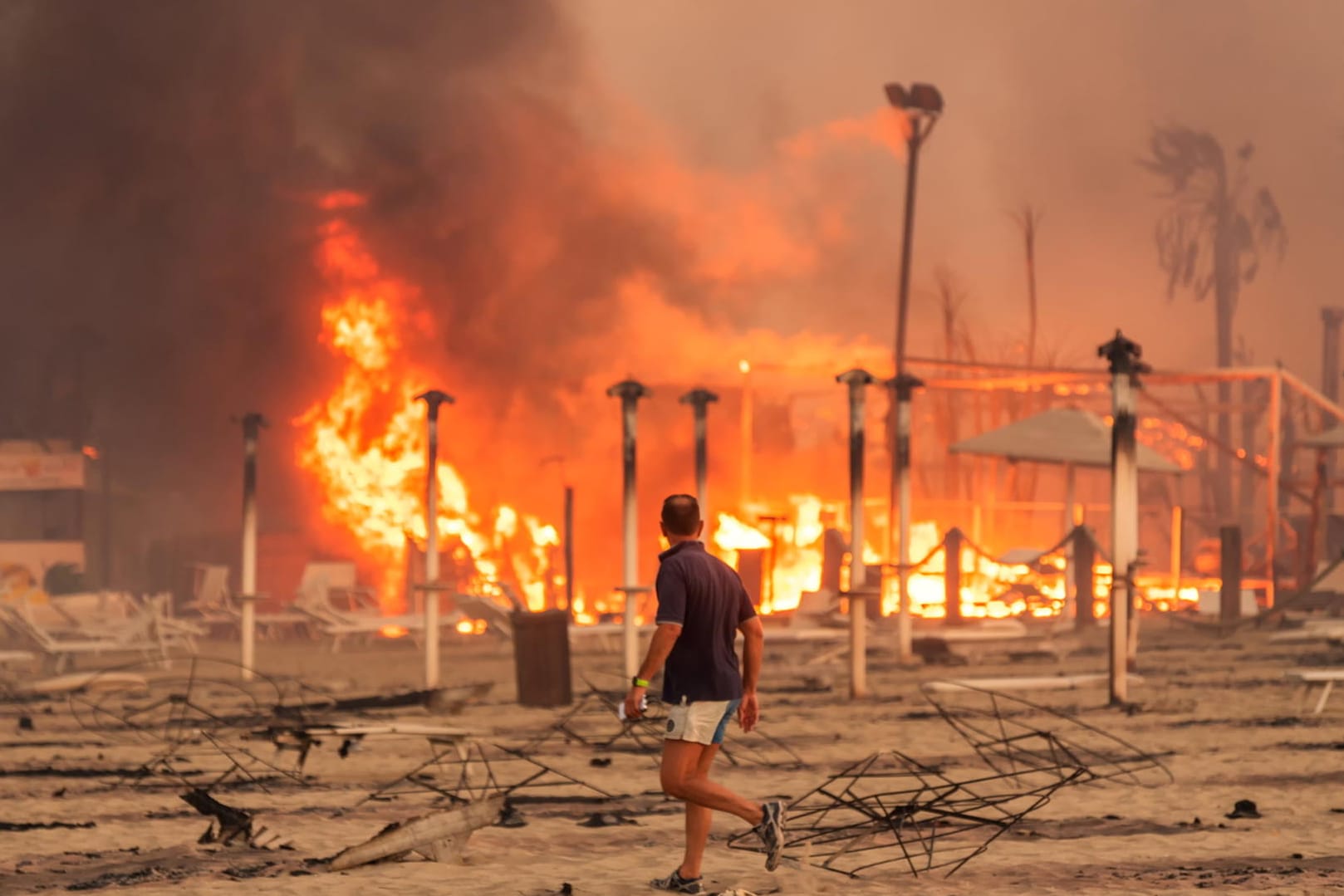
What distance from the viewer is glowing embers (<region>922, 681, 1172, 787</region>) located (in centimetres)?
985

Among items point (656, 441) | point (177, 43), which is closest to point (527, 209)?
point (656, 441)

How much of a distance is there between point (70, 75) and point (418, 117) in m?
6.50

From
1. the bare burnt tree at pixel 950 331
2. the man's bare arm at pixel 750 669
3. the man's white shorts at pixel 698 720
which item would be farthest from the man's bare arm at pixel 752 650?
the bare burnt tree at pixel 950 331

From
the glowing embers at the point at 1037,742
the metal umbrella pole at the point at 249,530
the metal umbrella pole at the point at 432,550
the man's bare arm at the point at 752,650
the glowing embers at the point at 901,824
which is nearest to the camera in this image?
the man's bare arm at the point at 752,650

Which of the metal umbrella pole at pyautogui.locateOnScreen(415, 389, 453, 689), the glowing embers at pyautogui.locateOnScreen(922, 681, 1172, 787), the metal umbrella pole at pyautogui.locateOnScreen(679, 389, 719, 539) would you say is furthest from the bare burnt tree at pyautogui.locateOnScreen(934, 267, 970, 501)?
the glowing embers at pyautogui.locateOnScreen(922, 681, 1172, 787)

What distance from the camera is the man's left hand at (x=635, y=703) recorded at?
6.32 m

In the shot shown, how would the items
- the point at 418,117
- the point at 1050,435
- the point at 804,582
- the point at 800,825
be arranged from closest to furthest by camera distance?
the point at 800,825 → the point at 1050,435 → the point at 804,582 → the point at 418,117

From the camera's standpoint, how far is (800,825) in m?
8.36

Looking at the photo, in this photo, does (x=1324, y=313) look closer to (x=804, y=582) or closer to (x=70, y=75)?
(x=804, y=582)

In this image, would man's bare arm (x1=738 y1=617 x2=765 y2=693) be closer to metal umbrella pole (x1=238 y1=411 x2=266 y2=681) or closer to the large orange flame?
metal umbrella pole (x1=238 y1=411 x2=266 y2=681)

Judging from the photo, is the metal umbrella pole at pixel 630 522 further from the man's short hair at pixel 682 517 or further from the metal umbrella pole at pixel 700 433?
the man's short hair at pixel 682 517

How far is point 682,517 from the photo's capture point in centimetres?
663

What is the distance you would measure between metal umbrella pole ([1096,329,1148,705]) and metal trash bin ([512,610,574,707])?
4.19 metres

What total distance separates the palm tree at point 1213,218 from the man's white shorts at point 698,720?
37.6 meters
